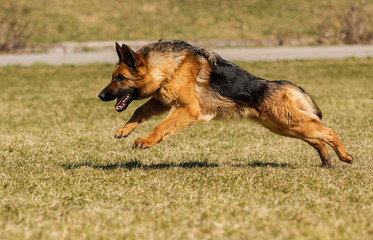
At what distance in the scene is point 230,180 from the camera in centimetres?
574

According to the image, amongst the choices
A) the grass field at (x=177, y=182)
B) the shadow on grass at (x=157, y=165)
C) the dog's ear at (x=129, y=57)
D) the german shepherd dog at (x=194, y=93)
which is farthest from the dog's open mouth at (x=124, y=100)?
the shadow on grass at (x=157, y=165)

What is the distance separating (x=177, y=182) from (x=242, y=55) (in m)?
A: 16.2

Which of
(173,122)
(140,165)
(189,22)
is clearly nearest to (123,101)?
(173,122)

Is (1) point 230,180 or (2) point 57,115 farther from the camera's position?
(2) point 57,115

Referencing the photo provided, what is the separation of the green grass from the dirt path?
158 inches

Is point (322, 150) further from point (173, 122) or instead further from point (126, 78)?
point (126, 78)

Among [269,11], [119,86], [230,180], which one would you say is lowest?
[269,11]

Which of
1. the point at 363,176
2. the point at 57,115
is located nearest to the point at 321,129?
the point at 363,176

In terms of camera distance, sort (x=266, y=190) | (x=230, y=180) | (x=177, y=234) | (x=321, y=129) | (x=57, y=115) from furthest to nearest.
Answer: (x=57, y=115) < (x=321, y=129) < (x=230, y=180) < (x=266, y=190) < (x=177, y=234)

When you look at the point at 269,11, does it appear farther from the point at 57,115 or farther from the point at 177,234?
the point at 177,234

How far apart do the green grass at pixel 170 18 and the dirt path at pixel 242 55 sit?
13.2ft

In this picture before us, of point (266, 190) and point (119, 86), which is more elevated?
point (119, 86)

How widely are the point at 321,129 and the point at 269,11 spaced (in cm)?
2714

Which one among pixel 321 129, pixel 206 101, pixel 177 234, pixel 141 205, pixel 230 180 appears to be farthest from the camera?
pixel 321 129
